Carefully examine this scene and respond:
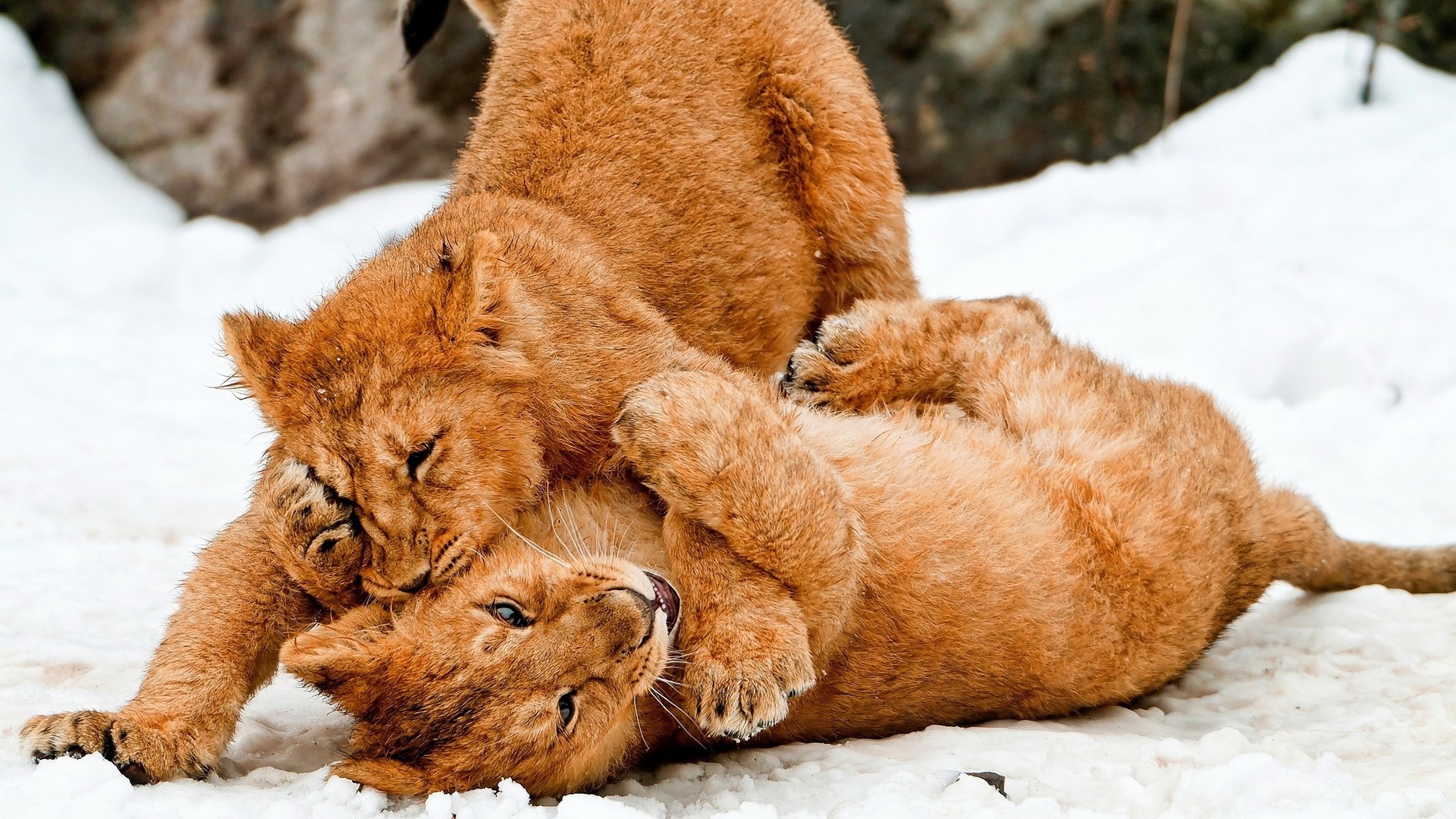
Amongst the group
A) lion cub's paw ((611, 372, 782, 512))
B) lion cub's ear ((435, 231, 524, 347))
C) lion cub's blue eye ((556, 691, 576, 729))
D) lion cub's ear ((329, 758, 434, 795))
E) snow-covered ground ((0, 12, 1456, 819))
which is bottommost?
snow-covered ground ((0, 12, 1456, 819))

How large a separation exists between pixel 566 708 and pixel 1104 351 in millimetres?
5370

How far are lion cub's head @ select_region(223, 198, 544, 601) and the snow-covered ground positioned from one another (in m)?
0.81

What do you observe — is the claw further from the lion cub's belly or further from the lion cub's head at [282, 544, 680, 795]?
the lion cub's belly

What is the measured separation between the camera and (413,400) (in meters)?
4.32

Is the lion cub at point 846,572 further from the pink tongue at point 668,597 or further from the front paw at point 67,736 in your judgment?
the front paw at point 67,736

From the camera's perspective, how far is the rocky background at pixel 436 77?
11.4m

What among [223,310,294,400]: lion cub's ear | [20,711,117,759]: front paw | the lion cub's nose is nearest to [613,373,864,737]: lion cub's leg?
the lion cub's nose

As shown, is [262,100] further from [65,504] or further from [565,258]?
[565,258]

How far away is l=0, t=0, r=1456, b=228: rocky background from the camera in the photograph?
11383mm

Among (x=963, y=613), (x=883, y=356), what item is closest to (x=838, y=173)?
(x=883, y=356)

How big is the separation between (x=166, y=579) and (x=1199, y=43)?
9.13 m

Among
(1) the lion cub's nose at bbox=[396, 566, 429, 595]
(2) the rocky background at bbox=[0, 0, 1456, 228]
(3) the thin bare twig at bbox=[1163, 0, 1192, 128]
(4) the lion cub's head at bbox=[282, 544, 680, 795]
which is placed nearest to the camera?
(4) the lion cub's head at bbox=[282, 544, 680, 795]

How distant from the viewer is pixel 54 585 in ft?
19.1

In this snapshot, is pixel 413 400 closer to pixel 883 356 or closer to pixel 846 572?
pixel 846 572
